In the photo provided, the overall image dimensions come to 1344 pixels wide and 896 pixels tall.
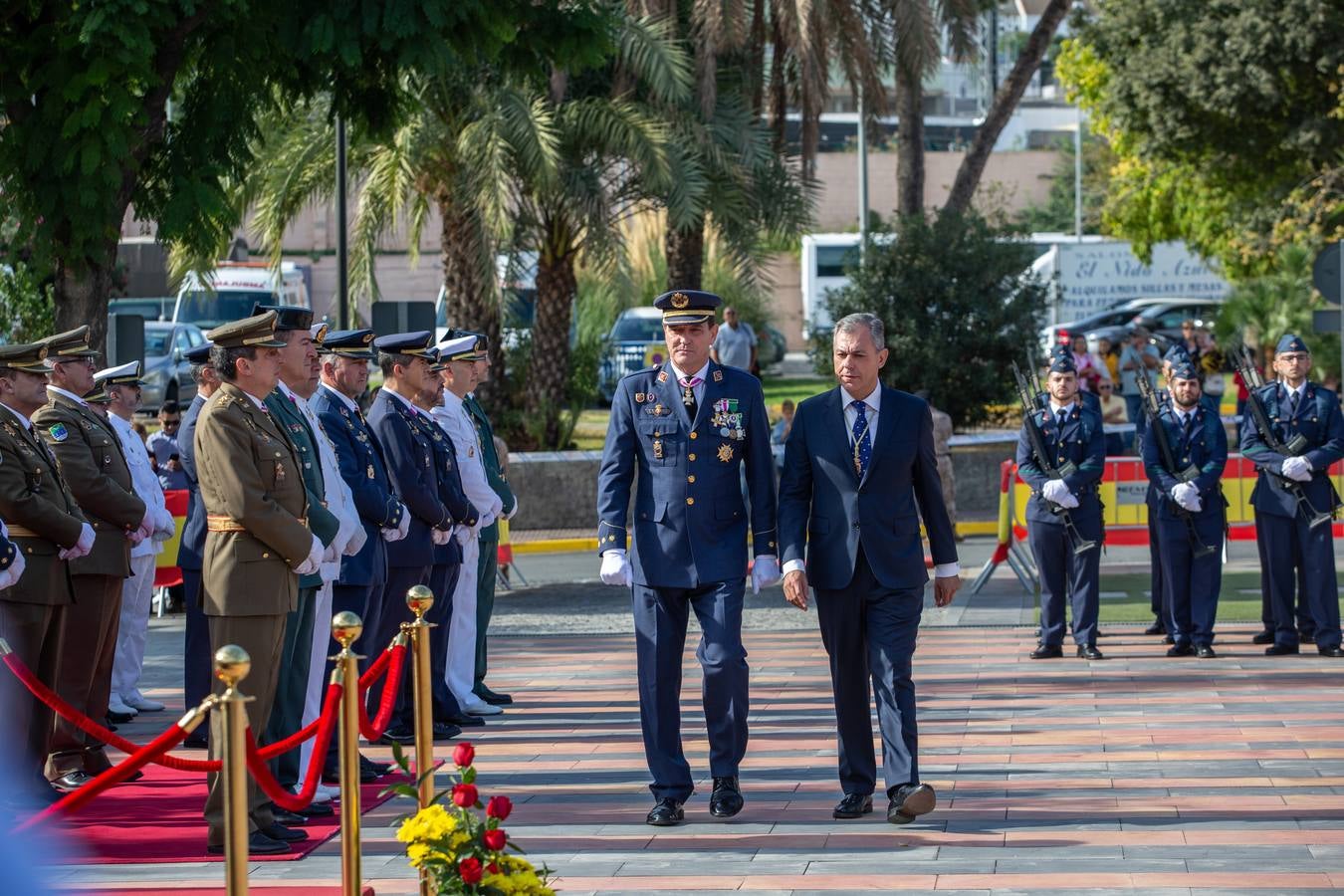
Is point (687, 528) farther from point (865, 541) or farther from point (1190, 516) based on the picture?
point (1190, 516)

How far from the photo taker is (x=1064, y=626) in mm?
12492

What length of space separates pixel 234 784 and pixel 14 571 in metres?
3.11

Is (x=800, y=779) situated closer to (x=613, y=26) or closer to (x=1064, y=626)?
(x=1064, y=626)

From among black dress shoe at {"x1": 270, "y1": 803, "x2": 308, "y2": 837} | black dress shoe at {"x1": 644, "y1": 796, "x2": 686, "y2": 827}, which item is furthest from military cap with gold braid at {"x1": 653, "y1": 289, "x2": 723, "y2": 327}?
black dress shoe at {"x1": 270, "y1": 803, "x2": 308, "y2": 837}

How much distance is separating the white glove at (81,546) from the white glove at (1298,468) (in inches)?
290

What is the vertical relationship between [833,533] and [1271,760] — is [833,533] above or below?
above

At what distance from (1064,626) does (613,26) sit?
5389mm

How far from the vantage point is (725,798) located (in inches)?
309

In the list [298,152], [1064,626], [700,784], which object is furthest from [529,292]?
[700,784]

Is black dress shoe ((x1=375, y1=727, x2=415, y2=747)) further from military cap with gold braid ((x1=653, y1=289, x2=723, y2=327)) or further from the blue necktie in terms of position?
the blue necktie

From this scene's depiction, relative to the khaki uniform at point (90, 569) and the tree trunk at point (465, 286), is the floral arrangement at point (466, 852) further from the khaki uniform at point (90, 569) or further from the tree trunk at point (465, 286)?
the tree trunk at point (465, 286)

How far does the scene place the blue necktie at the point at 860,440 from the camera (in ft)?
25.8

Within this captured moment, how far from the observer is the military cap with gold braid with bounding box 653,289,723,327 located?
792 centimetres

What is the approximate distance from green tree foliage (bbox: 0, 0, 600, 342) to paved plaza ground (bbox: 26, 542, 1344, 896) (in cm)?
296
